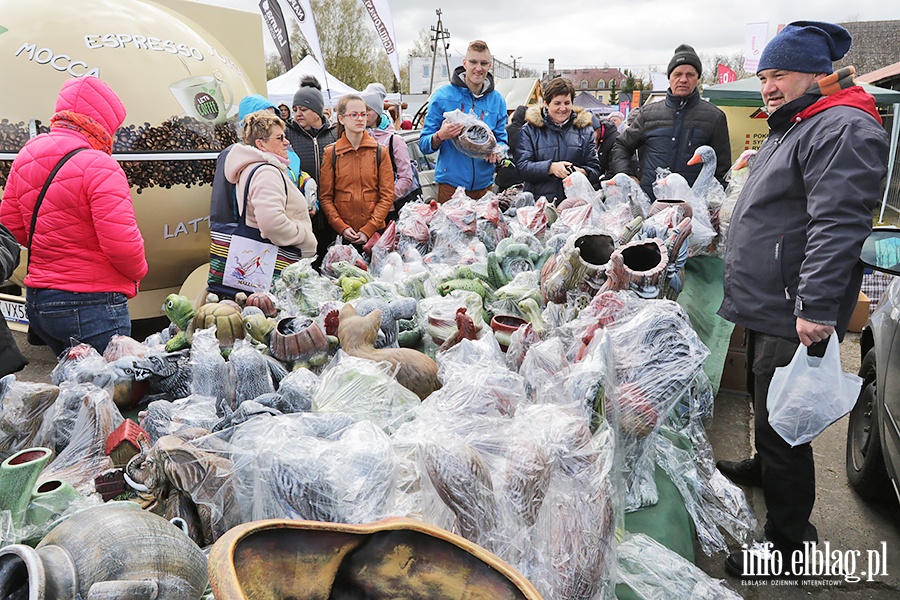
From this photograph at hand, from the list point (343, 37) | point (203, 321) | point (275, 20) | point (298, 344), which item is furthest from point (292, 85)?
point (343, 37)

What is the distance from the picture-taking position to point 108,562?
2.72 ft

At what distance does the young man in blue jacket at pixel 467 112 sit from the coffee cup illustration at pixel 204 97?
4.42 feet

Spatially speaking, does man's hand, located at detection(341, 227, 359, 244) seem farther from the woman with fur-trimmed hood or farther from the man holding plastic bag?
the man holding plastic bag

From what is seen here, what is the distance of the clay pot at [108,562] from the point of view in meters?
0.77

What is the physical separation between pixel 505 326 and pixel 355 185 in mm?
2484

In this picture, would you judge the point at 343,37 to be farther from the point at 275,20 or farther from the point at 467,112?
the point at 467,112

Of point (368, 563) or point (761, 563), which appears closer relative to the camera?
point (368, 563)

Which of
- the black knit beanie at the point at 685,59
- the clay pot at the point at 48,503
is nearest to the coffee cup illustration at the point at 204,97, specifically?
the black knit beanie at the point at 685,59

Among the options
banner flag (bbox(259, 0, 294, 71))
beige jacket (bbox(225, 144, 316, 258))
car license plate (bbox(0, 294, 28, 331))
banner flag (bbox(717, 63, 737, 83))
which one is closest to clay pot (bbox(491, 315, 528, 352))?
beige jacket (bbox(225, 144, 316, 258))

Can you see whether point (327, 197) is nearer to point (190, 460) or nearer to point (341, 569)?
point (190, 460)

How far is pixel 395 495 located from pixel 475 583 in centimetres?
46

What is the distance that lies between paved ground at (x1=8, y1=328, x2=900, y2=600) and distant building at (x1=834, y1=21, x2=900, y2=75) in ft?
71.3

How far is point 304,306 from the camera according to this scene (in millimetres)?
2527

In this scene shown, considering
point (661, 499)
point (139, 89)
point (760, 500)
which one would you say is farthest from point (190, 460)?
point (139, 89)
